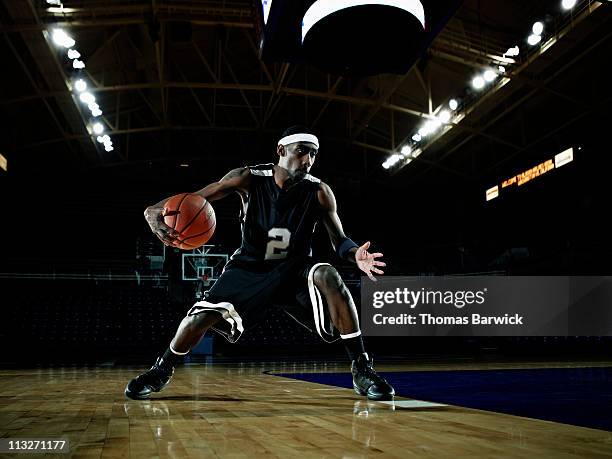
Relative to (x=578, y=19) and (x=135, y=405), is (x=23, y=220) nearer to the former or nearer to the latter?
(x=578, y=19)

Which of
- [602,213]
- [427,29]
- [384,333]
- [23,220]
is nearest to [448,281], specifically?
[384,333]

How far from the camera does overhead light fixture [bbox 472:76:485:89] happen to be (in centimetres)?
1471

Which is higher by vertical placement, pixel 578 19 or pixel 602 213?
pixel 578 19

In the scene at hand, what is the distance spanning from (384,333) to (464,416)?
1102cm

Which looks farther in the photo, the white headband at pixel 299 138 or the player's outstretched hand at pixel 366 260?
the white headband at pixel 299 138

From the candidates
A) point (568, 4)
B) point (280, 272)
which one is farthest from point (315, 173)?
point (280, 272)

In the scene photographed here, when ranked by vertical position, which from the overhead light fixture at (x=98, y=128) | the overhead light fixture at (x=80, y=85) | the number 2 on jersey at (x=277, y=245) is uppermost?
the overhead light fixture at (x=80, y=85)

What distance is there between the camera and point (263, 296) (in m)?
3.21

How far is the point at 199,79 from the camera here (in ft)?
59.2

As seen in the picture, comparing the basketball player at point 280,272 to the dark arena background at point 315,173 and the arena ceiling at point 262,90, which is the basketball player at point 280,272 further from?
the arena ceiling at point 262,90

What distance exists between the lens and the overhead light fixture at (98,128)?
56.7 feet

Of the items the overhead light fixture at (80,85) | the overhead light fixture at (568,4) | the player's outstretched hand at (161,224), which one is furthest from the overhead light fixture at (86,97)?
the player's outstretched hand at (161,224)

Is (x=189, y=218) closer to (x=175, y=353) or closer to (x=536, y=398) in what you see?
(x=175, y=353)
